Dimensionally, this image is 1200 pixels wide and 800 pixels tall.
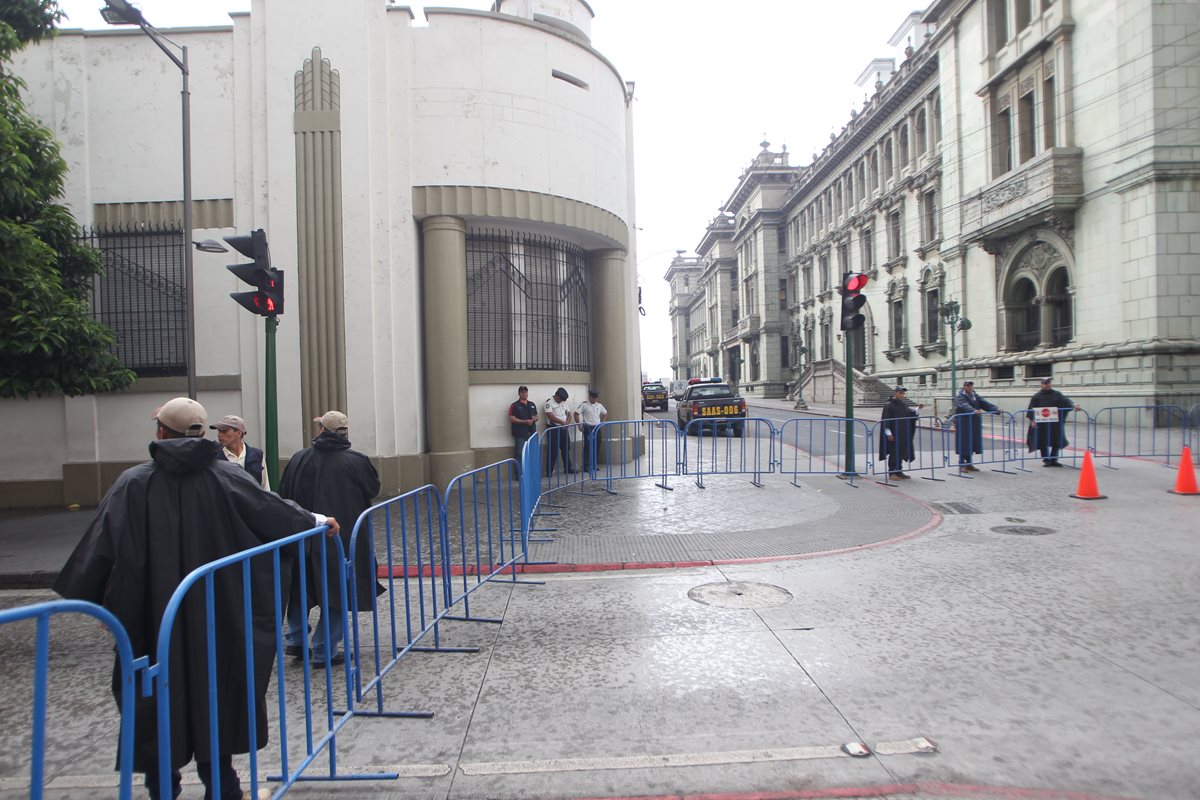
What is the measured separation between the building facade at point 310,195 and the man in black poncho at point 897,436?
7596 mm

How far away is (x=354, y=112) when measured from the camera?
467 inches

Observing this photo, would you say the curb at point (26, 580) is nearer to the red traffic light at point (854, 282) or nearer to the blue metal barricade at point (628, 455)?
the blue metal barricade at point (628, 455)

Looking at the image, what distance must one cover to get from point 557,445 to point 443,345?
104 inches

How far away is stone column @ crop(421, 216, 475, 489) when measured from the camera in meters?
12.3

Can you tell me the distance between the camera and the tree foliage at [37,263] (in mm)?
8906

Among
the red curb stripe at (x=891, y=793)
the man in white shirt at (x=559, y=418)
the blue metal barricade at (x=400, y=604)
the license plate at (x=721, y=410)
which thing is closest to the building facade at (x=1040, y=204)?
the man in white shirt at (x=559, y=418)

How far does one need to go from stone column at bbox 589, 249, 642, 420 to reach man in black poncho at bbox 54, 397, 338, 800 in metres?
12.3

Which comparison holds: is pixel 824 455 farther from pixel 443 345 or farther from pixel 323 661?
pixel 323 661

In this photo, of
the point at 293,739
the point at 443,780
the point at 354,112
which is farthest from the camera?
the point at 354,112

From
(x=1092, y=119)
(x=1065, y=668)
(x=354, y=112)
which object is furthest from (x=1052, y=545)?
(x=1092, y=119)

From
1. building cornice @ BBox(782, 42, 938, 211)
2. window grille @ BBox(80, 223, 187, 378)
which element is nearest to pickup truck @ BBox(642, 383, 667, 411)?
building cornice @ BBox(782, 42, 938, 211)

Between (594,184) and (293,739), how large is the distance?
12.1 metres

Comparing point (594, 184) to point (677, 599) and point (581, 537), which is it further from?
point (677, 599)

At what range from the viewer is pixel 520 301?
14.0 metres
